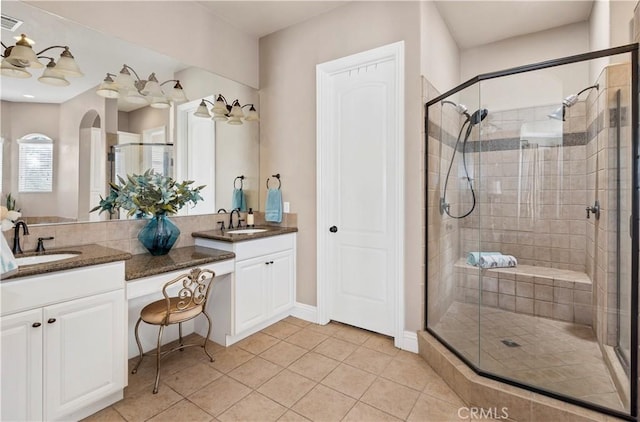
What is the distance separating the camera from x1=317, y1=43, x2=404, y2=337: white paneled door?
2.60 meters

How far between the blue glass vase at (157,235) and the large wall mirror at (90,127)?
33cm

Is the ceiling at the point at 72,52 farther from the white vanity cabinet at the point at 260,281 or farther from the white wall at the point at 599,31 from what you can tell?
the white wall at the point at 599,31

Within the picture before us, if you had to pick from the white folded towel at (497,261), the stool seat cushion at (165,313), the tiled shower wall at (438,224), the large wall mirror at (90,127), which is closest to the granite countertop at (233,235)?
the large wall mirror at (90,127)

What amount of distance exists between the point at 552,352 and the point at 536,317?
0.41m

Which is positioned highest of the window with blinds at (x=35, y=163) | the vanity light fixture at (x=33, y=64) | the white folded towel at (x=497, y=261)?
the vanity light fixture at (x=33, y=64)

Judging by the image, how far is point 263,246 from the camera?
2779mm

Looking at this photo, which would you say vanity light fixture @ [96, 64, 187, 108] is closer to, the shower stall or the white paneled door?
the white paneled door

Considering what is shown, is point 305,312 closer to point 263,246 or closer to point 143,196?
point 263,246

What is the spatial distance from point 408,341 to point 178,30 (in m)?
3.28

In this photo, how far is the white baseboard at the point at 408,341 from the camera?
246 centimetres

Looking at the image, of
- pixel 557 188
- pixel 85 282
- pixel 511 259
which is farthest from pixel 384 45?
pixel 85 282

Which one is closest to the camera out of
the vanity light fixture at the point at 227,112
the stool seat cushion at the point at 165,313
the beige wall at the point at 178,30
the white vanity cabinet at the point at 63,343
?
the white vanity cabinet at the point at 63,343

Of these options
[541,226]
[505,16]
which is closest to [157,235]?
[541,226]

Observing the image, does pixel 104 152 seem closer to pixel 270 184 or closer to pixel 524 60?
pixel 270 184
